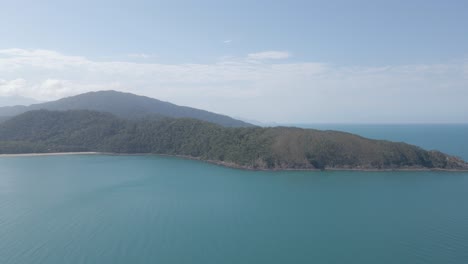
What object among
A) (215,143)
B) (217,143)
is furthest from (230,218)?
(215,143)

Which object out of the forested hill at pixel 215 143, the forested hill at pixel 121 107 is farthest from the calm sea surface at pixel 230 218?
the forested hill at pixel 121 107

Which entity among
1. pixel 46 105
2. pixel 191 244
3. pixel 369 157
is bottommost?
pixel 191 244

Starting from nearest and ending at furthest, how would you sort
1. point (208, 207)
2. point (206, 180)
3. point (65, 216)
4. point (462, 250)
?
1. point (462, 250)
2. point (65, 216)
3. point (208, 207)
4. point (206, 180)

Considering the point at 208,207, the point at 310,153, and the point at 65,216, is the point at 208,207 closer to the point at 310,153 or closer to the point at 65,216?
the point at 65,216

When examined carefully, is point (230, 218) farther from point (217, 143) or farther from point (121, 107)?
point (121, 107)

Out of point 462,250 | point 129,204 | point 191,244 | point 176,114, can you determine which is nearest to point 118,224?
point 129,204

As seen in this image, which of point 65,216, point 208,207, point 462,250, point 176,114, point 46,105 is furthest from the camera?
point 176,114

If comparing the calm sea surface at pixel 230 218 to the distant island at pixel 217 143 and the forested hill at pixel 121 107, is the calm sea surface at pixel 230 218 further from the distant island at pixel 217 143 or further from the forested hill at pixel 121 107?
the forested hill at pixel 121 107
